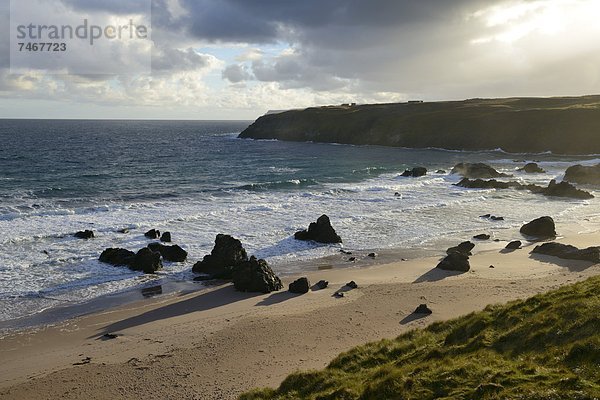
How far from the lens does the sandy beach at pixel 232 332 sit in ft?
51.2

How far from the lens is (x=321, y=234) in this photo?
3409cm

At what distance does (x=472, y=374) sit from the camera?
39.0ft

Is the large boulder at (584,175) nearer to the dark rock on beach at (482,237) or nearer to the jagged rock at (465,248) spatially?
the dark rock on beach at (482,237)

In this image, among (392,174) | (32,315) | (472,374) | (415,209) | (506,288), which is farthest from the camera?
(392,174)

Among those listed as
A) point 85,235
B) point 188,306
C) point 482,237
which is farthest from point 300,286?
point 85,235

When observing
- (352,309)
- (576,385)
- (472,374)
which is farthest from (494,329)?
(352,309)

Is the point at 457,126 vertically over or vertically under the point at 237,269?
over

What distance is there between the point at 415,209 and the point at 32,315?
34.0 m

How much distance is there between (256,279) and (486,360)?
45.6 ft

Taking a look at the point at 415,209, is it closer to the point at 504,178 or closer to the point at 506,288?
the point at 506,288

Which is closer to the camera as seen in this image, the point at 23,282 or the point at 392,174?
the point at 23,282

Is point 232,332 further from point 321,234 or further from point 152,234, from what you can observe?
point 152,234

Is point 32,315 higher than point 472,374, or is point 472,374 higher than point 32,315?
point 472,374

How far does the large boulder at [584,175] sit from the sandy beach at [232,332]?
4547 cm
